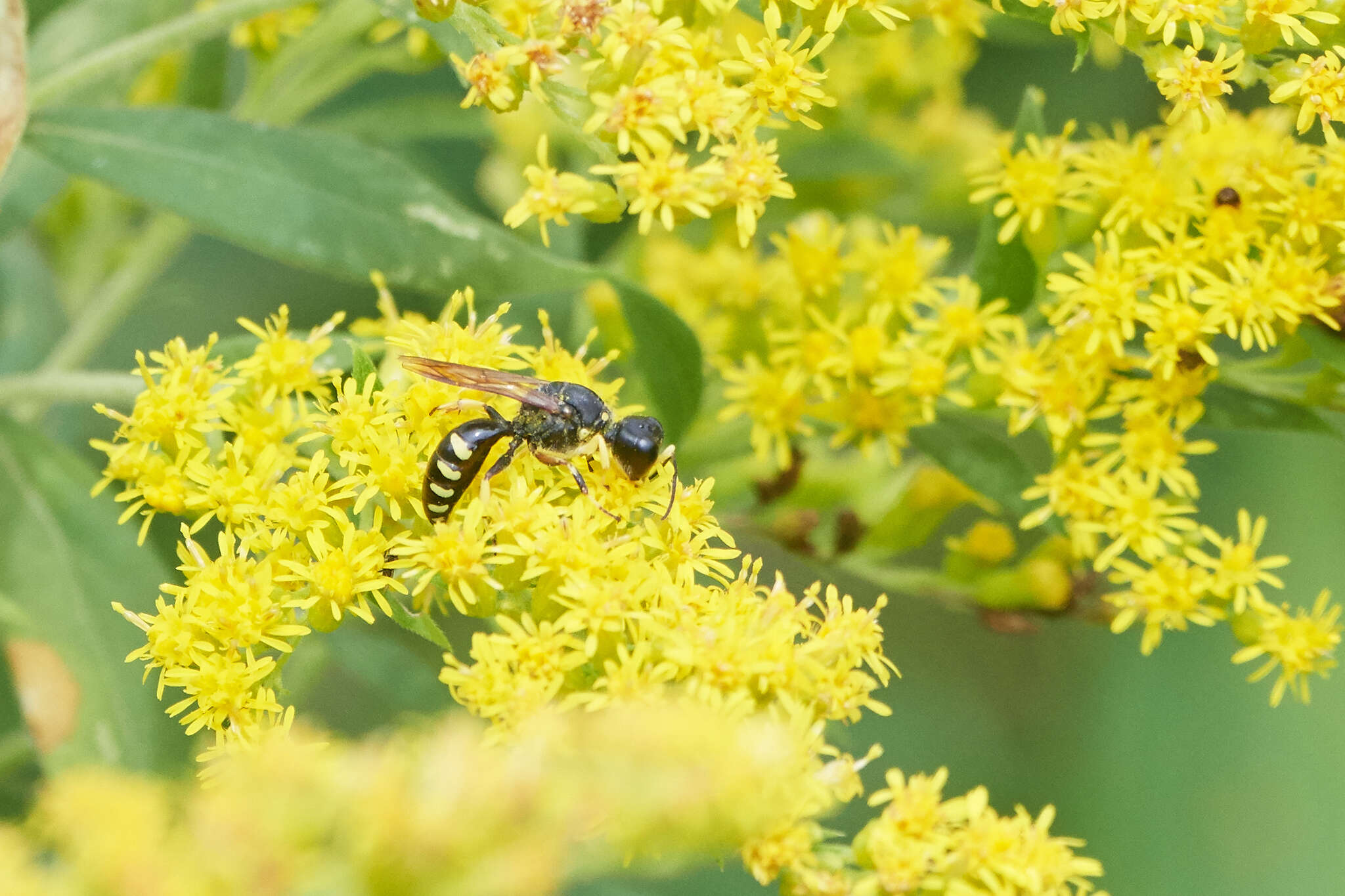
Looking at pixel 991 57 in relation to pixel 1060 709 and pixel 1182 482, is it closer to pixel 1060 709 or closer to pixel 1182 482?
pixel 1060 709

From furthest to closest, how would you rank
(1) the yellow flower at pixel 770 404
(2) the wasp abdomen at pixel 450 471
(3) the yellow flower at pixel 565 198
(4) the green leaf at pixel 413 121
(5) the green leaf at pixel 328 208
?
1. (4) the green leaf at pixel 413 121
2. (1) the yellow flower at pixel 770 404
3. (5) the green leaf at pixel 328 208
4. (3) the yellow flower at pixel 565 198
5. (2) the wasp abdomen at pixel 450 471

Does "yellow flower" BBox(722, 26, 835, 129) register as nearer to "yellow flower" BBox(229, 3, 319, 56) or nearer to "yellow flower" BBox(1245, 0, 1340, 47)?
"yellow flower" BBox(1245, 0, 1340, 47)

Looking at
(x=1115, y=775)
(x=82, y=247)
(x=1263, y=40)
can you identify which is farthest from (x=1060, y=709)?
(x=82, y=247)

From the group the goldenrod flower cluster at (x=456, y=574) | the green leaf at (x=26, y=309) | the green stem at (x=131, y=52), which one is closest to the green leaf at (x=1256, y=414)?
the goldenrod flower cluster at (x=456, y=574)

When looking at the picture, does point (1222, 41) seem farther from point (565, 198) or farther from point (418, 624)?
point (418, 624)

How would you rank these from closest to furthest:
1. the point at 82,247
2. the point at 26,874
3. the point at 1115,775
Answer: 1. the point at 26,874
2. the point at 82,247
3. the point at 1115,775

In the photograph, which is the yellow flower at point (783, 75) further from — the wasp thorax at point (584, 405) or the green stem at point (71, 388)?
the green stem at point (71, 388)

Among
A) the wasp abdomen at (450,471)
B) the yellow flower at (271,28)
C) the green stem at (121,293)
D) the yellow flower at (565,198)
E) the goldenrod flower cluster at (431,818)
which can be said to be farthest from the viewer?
the green stem at (121,293)

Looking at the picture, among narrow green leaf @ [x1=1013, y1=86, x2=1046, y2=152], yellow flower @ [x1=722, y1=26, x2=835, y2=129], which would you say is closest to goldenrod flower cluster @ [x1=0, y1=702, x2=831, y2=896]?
yellow flower @ [x1=722, y1=26, x2=835, y2=129]
